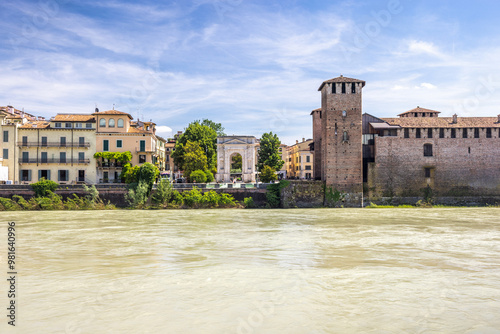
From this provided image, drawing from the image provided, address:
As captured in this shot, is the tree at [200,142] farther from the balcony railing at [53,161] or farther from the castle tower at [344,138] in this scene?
the castle tower at [344,138]

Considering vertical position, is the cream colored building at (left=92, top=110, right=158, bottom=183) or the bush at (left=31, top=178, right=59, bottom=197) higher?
the cream colored building at (left=92, top=110, right=158, bottom=183)

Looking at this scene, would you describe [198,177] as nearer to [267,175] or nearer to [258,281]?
[267,175]

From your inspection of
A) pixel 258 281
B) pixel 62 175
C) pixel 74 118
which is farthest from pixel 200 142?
pixel 258 281

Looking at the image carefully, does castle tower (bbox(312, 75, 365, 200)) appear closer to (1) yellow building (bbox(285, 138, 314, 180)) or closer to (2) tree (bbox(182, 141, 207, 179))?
(2) tree (bbox(182, 141, 207, 179))

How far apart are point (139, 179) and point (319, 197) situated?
1489 centimetres

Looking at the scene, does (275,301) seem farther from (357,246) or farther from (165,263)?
(357,246)

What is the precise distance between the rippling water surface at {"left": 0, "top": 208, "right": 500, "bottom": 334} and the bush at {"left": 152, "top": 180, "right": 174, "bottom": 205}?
1227 cm

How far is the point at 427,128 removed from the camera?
108ft

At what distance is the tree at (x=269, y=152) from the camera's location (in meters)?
48.2

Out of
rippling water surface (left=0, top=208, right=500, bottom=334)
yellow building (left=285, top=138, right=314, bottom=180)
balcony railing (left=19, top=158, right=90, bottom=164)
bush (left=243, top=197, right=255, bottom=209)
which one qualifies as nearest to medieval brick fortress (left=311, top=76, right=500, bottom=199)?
bush (left=243, top=197, right=255, bottom=209)

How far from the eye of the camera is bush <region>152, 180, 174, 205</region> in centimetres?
3091

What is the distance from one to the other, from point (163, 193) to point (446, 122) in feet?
81.4

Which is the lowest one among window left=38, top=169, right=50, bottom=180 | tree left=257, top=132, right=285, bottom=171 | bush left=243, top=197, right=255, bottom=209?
bush left=243, top=197, right=255, bottom=209

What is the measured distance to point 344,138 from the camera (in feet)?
104
